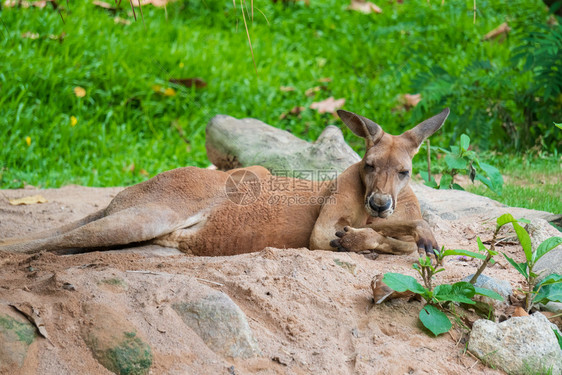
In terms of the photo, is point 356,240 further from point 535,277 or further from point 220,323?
point 220,323

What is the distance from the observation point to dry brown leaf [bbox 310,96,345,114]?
8.51m

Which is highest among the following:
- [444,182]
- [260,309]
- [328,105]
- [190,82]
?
[260,309]

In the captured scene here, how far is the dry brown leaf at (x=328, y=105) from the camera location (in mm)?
8508

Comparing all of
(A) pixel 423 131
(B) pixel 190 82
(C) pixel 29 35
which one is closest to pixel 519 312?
(A) pixel 423 131

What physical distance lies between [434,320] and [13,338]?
196cm

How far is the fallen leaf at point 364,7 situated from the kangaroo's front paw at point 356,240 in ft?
23.1

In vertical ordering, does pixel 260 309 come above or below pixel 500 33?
below

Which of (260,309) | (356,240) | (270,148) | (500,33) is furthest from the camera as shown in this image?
(500,33)

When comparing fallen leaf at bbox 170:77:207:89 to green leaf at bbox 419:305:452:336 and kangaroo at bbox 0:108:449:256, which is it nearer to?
kangaroo at bbox 0:108:449:256

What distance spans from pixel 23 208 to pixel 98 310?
10.3 feet

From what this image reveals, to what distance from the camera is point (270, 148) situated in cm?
623

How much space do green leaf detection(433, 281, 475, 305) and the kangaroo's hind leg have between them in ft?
6.69

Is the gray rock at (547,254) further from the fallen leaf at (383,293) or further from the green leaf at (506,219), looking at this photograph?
the fallen leaf at (383,293)

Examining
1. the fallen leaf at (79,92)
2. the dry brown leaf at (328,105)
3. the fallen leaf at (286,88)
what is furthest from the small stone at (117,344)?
the fallen leaf at (286,88)
